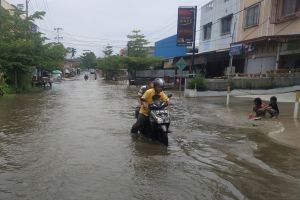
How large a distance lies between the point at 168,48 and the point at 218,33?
17981 mm

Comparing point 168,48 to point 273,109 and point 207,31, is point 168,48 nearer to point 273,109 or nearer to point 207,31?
point 207,31

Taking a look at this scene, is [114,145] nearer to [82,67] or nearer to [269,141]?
[269,141]

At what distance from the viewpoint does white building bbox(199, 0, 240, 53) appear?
3625 centimetres

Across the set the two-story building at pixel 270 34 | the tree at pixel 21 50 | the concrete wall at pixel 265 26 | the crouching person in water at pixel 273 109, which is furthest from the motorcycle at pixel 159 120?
the tree at pixel 21 50

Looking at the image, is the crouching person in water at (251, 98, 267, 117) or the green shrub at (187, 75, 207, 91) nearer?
the crouching person in water at (251, 98, 267, 117)

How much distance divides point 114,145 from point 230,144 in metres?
2.86

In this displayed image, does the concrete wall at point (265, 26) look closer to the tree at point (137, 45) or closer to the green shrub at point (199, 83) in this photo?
the green shrub at point (199, 83)

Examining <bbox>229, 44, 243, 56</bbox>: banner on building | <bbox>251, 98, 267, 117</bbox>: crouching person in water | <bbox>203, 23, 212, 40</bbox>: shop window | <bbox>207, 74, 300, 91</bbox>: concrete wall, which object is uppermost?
<bbox>203, 23, 212, 40</bbox>: shop window

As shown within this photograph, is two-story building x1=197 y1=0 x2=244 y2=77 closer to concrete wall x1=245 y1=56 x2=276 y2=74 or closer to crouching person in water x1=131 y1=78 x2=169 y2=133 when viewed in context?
concrete wall x1=245 y1=56 x2=276 y2=74

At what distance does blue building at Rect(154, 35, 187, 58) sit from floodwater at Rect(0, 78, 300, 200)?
1558 inches

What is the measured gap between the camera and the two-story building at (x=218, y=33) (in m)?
35.9

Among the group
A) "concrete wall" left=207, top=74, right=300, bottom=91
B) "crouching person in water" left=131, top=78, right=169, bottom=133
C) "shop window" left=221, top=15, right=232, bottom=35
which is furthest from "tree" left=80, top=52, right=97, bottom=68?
A: "crouching person in water" left=131, top=78, right=169, bottom=133

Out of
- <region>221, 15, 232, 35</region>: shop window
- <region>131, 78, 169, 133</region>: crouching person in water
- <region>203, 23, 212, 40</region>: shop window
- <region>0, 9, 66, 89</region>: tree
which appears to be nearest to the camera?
<region>131, 78, 169, 133</region>: crouching person in water

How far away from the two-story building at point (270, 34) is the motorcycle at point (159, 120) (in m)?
17.0
